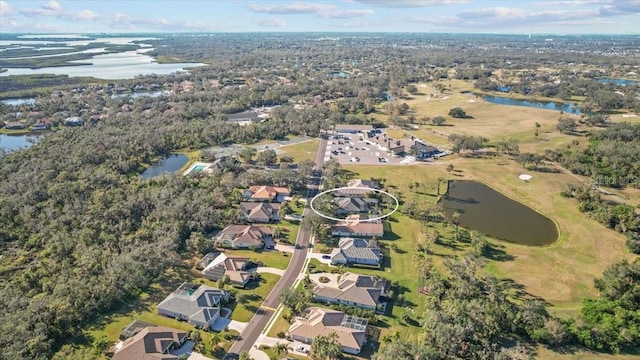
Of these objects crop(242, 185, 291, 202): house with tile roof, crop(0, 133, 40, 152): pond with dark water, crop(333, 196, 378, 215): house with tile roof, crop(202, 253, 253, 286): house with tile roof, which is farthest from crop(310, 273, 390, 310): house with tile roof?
crop(0, 133, 40, 152): pond with dark water

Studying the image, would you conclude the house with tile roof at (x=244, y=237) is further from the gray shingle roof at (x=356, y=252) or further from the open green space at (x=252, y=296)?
the gray shingle roof at (x=356, y=252)

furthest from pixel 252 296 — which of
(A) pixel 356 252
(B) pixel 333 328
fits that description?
(A) pixel 356 252

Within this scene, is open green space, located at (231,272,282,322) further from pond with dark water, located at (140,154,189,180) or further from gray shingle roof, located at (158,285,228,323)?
pond with dark water, located at (140,154,189,180)

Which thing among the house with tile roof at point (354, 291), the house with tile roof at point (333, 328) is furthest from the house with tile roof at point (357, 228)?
the house with tile roof at point (333, 328)

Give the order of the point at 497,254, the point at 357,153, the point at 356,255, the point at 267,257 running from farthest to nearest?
the point at 357,153 < the point at 497,254 < the point at 267,257 < the point at 356,255

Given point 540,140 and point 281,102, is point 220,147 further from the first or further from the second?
point 540,140

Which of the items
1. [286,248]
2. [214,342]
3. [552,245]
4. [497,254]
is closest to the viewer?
[214,342]

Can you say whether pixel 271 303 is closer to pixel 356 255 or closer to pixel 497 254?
pixel 356 255
